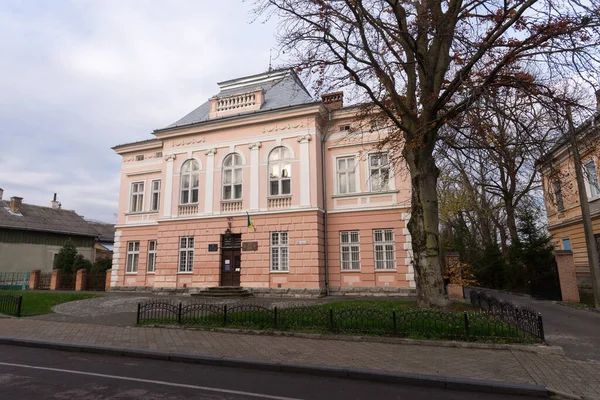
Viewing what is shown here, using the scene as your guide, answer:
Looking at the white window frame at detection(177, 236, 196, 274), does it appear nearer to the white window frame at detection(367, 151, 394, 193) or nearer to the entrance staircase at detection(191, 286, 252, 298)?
the entrance staircase at detection(191, 286, 252, 298)

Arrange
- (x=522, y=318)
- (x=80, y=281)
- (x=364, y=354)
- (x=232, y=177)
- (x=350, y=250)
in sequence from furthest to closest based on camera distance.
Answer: (x=80, y=281)
(x=232, y=177)
(x=350, y=250)
(x=522, y=318)
(x=364, y=354)

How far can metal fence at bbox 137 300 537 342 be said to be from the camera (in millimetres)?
9117

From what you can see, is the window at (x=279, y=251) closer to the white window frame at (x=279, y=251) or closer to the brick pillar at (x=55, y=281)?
the white window frame at (x=279, y=251)

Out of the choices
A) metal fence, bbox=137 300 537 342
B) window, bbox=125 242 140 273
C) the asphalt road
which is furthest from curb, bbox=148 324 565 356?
window, bbox=125 242 140 273

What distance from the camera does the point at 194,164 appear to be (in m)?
24.2

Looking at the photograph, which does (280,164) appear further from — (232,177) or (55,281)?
(55,281)

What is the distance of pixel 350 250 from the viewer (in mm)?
21062

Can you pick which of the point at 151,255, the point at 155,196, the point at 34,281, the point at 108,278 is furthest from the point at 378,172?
the point at 34,281

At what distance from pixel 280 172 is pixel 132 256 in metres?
12.7

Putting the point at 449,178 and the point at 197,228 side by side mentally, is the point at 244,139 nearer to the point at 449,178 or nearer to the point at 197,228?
the point at 197,228

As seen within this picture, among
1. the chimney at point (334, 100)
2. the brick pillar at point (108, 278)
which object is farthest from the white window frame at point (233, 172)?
the brick pillar at point (108, 278)

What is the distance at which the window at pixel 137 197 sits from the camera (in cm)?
2672

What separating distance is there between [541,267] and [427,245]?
14.0m

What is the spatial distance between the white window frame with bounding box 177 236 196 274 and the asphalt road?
15.0 metres
